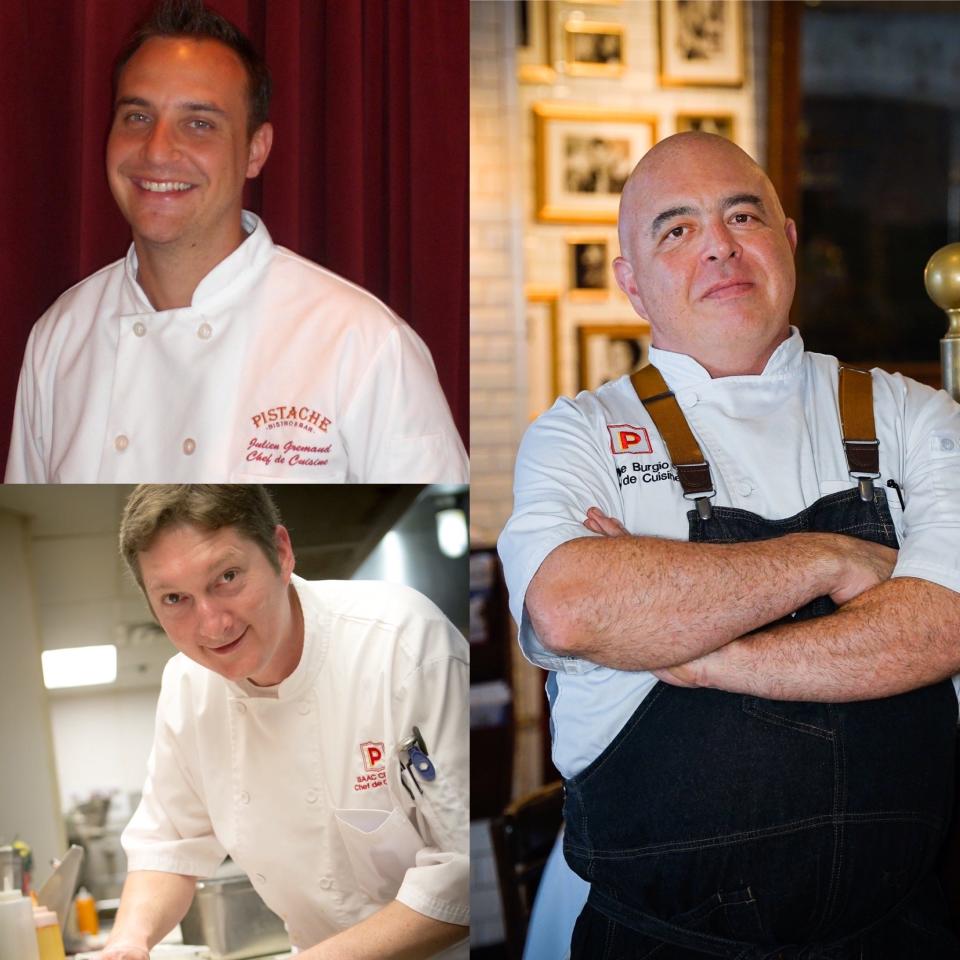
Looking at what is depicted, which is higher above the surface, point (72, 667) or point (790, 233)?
point (790, 233)

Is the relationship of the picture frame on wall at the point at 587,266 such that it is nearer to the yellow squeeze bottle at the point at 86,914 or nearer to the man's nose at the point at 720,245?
the man's nose at the point at 720,245

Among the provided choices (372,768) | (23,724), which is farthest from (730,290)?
(23,724)

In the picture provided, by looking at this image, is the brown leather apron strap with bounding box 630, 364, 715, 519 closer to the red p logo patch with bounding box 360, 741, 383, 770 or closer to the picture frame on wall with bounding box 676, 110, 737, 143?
the red p logo patch with bounding box 360, 741, 383, 770

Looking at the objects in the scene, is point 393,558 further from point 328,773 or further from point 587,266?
point 587,266

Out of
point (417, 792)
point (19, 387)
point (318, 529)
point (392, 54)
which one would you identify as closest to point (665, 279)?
point (392, 54)

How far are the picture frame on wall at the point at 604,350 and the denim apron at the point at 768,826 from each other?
2.91 metres

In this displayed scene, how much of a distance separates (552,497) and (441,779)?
40 cm

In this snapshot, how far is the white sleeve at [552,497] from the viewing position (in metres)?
1.51

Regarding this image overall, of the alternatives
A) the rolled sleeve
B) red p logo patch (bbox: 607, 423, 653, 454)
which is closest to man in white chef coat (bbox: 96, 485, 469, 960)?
red p logo patch (bbox: 607, 423, 653, 454)

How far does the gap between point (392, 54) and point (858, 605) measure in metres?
0.97

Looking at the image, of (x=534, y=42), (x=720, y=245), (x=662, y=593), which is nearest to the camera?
(x=662, y=593)

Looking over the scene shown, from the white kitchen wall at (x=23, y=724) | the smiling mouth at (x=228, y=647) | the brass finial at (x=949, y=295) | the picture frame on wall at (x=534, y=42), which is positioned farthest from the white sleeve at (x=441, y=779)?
the picture frame on wall at (x=534, y=42)

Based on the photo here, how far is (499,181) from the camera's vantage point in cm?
430

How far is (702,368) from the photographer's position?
5.60ft
